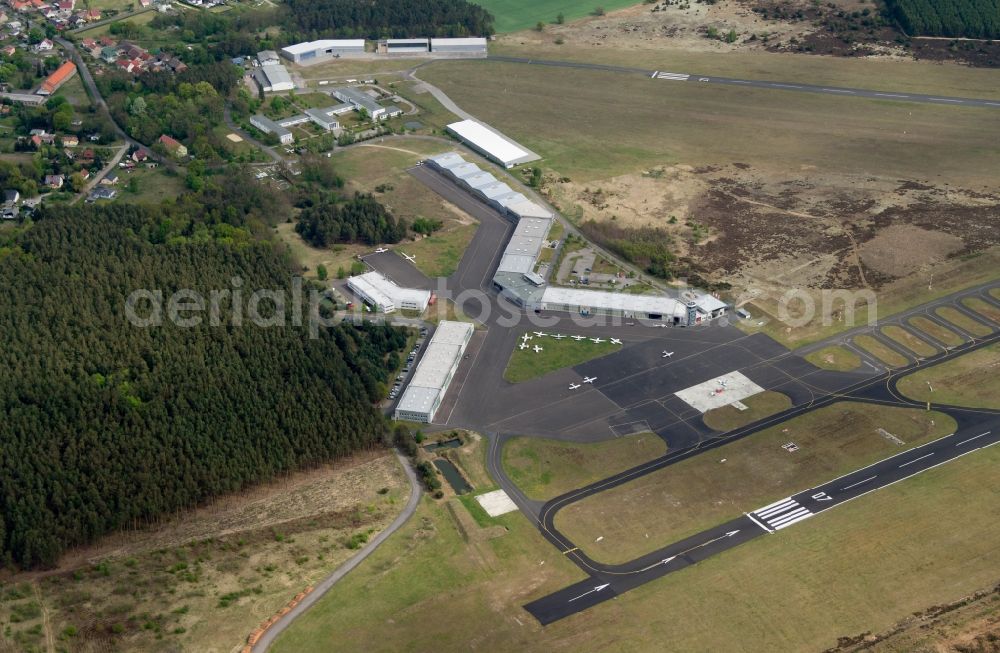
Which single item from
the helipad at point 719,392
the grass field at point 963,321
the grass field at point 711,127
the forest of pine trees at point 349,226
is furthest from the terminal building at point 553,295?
the grass field at point 963,321

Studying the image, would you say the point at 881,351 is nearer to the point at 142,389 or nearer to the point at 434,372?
the point at 434,372

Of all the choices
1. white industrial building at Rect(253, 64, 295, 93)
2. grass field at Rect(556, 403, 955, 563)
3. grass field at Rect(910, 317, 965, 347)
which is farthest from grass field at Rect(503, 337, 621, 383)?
white industrial building at Rect(253, 64, 295, 93)

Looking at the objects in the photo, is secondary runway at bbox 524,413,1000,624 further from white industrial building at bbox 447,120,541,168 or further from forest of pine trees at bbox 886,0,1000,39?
forest of pine trees at bbox 886,0,1000,39

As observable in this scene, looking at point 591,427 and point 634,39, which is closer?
point 591,427

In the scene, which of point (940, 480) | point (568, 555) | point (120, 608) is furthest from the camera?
point (940, 480)

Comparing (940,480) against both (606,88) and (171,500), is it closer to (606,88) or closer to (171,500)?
(171,500)

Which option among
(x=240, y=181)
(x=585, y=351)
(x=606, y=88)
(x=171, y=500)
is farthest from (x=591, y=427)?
(x=606, y=88)

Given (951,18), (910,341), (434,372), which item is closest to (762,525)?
(910,341)
